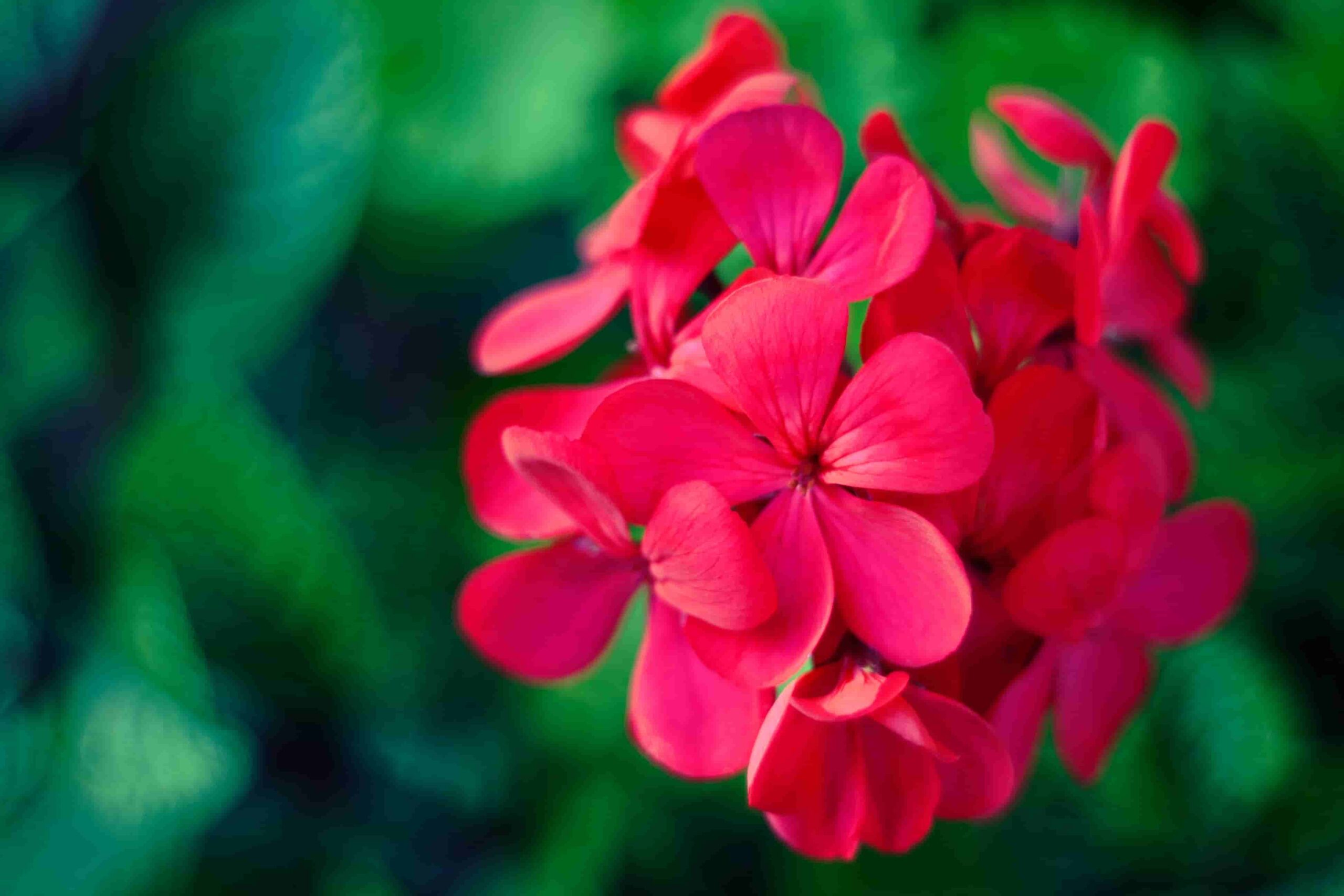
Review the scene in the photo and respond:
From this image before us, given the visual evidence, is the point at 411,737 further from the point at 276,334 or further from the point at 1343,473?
the point at 1343,473

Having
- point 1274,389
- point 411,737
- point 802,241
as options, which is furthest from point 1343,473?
point 411,737

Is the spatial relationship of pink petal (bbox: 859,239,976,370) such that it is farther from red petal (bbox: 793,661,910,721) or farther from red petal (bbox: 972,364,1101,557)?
red petal (bbox: 793,661,910,721)

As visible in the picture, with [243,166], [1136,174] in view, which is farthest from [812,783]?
[243,166]

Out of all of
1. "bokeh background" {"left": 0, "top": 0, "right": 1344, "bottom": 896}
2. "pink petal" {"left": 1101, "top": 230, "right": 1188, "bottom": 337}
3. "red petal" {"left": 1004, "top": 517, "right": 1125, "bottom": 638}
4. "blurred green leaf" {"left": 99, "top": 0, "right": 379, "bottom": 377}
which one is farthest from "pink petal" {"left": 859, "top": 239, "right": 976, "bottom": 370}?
"blurred green leaf" {"left": 99, "top": 0, "right": 379, "bottom": 377}

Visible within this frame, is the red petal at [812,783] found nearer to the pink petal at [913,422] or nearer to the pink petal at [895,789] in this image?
the pink petal at [895,789]

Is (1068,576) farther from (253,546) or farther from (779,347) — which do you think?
(253,546)

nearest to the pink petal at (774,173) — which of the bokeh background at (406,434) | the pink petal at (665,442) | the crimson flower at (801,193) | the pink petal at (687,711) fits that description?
the crimson flower at (801,193)
